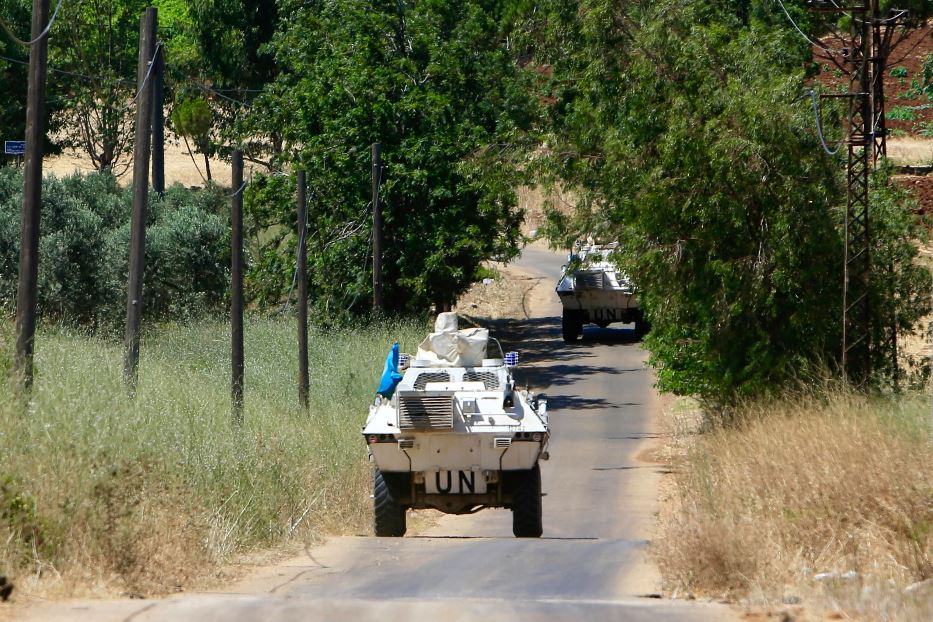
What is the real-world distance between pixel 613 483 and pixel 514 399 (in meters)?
5.92

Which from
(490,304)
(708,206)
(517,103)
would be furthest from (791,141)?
(490,304)

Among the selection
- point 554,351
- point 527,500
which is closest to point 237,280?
point 527,500

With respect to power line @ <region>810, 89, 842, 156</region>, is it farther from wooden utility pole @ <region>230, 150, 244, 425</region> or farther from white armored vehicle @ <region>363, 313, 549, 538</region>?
wooden utility pole @ <region>230, 150, 244, 425</region>

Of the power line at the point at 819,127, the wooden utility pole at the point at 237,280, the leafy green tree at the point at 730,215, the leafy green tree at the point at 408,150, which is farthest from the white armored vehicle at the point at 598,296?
the wooden utility pole at the point at 237,280

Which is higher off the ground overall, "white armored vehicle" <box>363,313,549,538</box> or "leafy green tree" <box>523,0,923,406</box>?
"leafy green tree" <box>523,0,923,406</box>

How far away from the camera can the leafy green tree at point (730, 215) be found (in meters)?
20.6

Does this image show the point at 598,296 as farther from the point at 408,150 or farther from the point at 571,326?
the point at 408,150

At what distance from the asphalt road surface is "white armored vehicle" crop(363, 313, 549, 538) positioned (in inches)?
29.1

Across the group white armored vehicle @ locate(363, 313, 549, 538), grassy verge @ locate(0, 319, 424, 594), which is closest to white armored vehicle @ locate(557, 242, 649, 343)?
grassy verge @ locate(0, 319, 424, 594)

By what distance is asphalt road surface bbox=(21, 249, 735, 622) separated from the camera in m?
7.82

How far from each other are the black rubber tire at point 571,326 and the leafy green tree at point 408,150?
8.11ft

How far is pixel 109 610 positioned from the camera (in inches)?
309

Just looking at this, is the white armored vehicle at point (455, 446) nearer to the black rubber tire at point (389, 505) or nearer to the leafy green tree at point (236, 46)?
the black rubber tire at point (389, 505)

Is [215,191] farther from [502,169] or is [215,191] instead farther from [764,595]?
[764,595]
